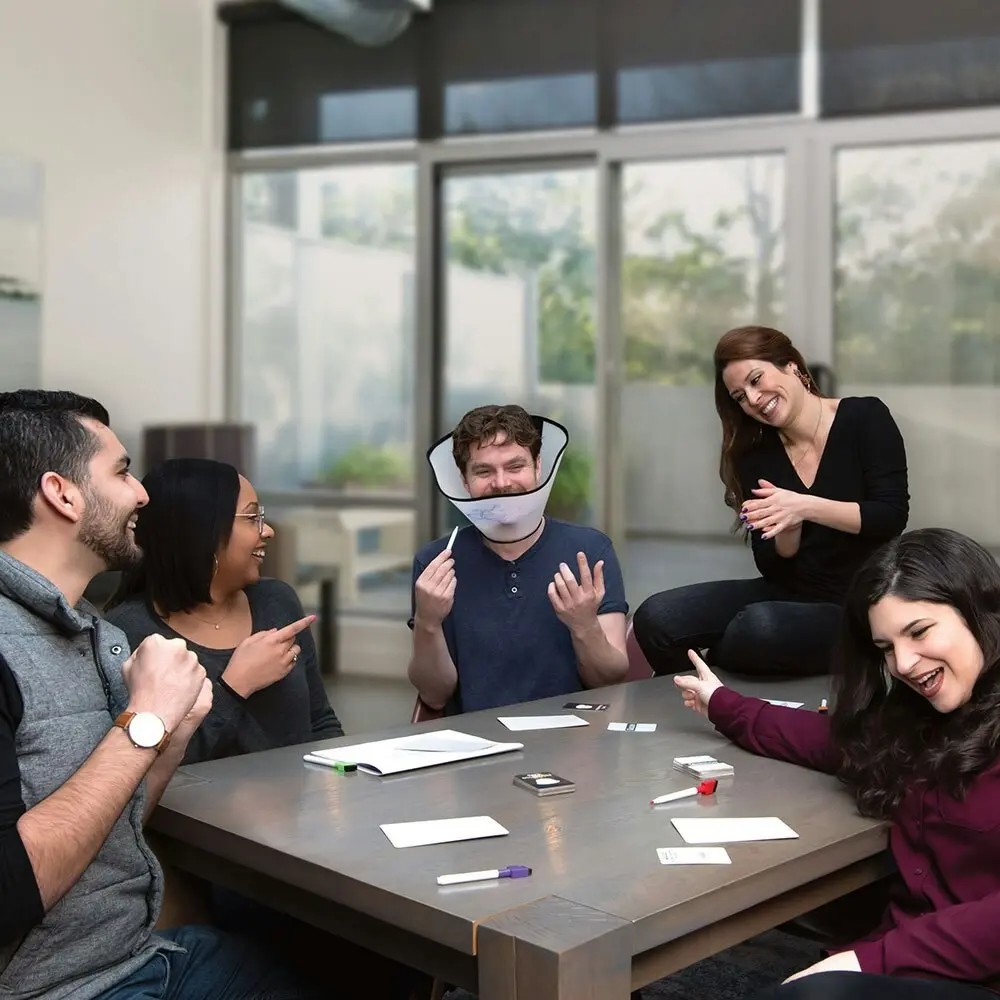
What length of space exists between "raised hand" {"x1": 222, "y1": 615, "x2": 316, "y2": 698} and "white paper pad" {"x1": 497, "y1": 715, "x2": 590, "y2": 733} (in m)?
0.40

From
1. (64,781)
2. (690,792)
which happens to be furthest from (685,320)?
(64,781)

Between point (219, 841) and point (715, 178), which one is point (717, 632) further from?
point (715, 178)

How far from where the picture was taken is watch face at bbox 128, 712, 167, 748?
157cm

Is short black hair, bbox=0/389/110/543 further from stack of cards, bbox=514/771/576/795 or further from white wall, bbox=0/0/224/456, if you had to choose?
white wall, bbox=0/0/224/456

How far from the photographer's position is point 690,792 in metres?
1.79

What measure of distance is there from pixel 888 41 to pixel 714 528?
6.85 ft

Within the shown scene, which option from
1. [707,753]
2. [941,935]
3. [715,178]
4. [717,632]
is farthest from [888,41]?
[941,935]

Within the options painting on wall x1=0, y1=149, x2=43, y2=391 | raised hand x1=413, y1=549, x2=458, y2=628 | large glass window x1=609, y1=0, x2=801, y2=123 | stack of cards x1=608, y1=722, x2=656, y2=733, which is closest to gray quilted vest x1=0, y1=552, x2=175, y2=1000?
stack of cards x1=608, y1=722, x2=656, y2=733

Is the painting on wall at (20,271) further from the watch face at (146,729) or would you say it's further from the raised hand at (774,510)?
the watch face at (146,729)

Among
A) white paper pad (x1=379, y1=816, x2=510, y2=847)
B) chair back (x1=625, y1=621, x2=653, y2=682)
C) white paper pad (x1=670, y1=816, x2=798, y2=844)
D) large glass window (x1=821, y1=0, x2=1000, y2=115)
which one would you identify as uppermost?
large glass window (x1=821, y1=0, x2=1000, y2=115)

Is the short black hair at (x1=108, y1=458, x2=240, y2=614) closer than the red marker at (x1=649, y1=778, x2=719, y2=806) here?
No

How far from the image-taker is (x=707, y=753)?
206 centimetres

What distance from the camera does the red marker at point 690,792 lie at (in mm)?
1757

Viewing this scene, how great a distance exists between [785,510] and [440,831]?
1.44 meters
